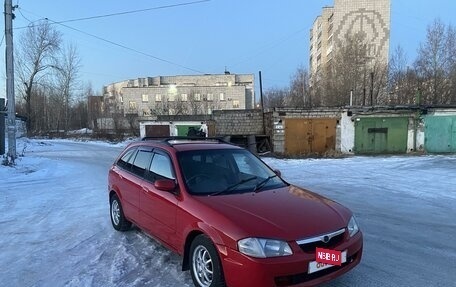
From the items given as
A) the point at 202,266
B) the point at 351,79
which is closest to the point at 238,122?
the point at 202,266

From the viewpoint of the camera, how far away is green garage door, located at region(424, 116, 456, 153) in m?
24.8

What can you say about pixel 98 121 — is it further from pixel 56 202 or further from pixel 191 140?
pixel 191 140

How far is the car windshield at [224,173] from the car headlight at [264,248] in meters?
1.04

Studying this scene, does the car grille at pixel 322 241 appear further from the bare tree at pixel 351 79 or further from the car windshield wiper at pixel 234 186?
the bare tree at pixel 351 79

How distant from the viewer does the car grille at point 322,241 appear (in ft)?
11.7

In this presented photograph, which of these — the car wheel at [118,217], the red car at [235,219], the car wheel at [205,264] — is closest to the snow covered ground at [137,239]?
the car wheel at [118,217]

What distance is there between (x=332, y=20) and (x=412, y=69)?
48201 mm

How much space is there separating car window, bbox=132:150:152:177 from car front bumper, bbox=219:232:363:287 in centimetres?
238

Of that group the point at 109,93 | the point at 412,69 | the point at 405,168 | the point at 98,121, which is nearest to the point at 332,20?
the point at 412,69

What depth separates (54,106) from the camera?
7069cm

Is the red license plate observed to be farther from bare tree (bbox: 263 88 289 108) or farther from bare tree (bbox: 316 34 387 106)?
bare tree (bbox: 263 88 289 108)

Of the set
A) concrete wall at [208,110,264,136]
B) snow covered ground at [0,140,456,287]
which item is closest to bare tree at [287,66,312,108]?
concrete wall at [208,110,264,136]

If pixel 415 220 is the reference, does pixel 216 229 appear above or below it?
above

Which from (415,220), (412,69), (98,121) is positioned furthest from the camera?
(98,121)
